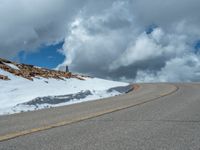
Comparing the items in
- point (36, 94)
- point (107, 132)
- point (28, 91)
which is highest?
point (28, 91)

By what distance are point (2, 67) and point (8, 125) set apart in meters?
15.4

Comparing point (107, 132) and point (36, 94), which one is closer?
point (107, 132)

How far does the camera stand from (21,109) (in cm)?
1459

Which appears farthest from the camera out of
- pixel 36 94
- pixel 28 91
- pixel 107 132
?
pixel 28 91

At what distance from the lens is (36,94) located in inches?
712

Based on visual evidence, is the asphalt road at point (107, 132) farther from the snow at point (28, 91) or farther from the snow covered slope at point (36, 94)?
the snow covered slope at point (36, 94)

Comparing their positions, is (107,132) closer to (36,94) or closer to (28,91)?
(36,94)

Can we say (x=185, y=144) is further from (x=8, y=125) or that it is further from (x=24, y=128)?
(x=8, y=125)

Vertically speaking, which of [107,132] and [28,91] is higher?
[28,91]

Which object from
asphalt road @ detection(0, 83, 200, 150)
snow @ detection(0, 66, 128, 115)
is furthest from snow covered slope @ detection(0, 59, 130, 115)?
asphalt road @ detection(0, 83, 200, 150)

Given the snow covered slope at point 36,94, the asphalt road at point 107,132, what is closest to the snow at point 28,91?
the snow covered slope at point 36,94

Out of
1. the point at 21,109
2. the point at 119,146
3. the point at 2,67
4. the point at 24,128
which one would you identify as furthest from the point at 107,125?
the point at 2,67

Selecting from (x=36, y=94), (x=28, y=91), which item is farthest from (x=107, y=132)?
(x=28, y=91)

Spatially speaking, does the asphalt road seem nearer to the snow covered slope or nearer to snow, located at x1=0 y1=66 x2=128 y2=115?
snow, located at x1=0 y1=66 x2=128 y2=115
